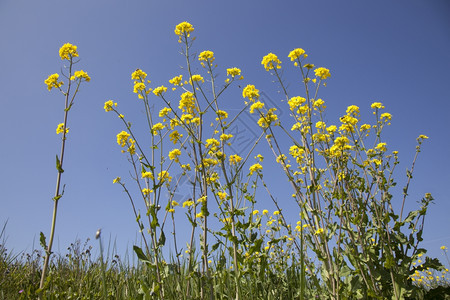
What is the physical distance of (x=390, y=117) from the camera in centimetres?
423

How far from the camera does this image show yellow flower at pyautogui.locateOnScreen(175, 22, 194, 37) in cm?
351

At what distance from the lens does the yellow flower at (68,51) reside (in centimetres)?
297

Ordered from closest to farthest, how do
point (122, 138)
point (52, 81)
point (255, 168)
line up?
point (52, 81)
point (122, 138)
point (255, 168)

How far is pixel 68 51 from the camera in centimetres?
300

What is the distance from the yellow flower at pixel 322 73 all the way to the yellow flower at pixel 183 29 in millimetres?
1639

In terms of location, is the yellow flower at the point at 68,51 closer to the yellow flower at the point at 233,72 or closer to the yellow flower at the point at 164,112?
the yellow flower at the point at 164,112

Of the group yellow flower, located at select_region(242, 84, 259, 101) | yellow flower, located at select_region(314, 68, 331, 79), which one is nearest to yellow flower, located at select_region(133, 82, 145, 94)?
yellow flower, located at select_region(242, 84, 259, 101)

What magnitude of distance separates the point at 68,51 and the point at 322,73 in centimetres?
291

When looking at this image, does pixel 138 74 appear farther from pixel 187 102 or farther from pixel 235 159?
pixel 235 159

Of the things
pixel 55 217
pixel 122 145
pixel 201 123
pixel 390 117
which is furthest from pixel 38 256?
pixel 390 117

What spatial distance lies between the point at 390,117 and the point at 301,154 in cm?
149

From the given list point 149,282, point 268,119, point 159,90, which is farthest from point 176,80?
point 149,282

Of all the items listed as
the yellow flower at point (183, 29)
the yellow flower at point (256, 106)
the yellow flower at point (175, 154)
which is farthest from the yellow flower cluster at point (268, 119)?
the yellow flower at point (183, 29)

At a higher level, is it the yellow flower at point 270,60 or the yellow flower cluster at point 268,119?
the yellow flower at point 270,60
